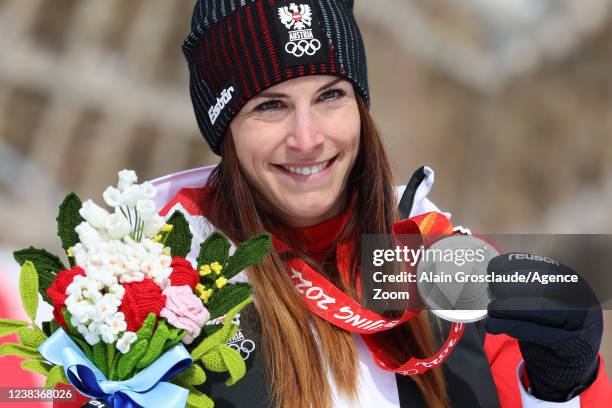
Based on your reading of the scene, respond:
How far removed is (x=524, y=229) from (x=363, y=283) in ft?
10.9

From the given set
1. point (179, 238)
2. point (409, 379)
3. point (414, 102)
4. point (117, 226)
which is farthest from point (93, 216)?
point (414, 102)

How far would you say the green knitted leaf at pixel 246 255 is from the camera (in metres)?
1.52

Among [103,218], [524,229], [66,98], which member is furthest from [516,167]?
[103,218]

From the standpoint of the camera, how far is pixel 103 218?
1427mm

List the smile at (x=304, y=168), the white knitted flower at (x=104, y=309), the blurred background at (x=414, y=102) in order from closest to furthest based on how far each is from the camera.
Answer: the white knitted flower at (x=104, y=309) → the smile at (x=304, y=168) → the blurred background at (x=414, y=102)

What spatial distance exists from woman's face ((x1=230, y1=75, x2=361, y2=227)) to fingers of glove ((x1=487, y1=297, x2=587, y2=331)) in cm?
44

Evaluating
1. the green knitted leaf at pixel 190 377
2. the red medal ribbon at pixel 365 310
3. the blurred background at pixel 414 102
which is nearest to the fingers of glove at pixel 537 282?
the red medal ribbon at pixel 365 310

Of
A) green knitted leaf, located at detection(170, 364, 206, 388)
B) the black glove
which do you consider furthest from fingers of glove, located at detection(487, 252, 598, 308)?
green knitted leaf, located at detection(170, 364, 206, 388)

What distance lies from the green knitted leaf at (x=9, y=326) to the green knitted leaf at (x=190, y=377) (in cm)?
25

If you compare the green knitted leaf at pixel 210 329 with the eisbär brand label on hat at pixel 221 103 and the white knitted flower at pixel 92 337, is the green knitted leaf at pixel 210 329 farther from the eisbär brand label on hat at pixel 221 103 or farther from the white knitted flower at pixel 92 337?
the eisbär brand label on hat at pixel 221 103

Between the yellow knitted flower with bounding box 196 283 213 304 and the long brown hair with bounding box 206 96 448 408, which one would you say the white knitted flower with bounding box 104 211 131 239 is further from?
the long brown hair with bounding box 206 96 448 408

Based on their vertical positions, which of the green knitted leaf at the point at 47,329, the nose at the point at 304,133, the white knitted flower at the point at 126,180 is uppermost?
the nose at the point at 304,133

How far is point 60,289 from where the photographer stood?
1387mm

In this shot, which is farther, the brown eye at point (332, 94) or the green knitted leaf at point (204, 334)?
the brown eye at point (332, 94)
